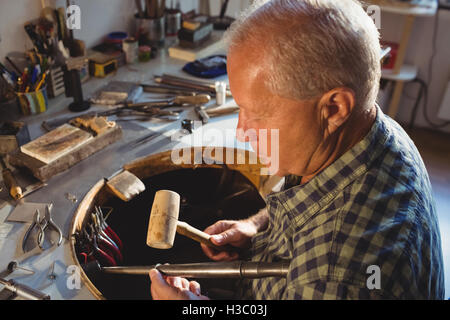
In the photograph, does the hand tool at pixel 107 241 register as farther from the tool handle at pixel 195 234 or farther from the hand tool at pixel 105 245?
the tool handle at pixel 195 234

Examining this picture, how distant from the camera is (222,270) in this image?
44.8 inches

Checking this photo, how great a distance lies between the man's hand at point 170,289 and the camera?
3.41ft

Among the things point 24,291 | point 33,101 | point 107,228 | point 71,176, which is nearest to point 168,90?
point 33,101

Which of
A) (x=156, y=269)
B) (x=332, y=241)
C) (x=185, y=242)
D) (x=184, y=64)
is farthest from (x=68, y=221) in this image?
(x=184, y=64)

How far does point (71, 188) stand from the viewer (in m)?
1.34

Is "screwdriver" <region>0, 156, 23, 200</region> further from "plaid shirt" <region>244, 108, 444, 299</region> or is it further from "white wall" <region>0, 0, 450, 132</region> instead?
"plaid shirt" <region>244, 108, 444, 299</region>

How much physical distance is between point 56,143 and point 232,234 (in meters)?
0.76

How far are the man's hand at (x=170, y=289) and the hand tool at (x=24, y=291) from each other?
0.29m

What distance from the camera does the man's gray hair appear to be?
817mm

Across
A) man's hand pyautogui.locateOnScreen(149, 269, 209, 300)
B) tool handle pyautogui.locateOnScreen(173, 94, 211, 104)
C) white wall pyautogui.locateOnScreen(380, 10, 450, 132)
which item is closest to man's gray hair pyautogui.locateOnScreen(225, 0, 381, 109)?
man's hand pyautogui.locateOnScreen(149, 269, 209, 300)

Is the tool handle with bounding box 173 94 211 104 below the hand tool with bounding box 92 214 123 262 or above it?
above

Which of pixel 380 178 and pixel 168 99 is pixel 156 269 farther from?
pixel 168 99

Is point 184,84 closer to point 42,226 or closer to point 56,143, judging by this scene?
point 56,143

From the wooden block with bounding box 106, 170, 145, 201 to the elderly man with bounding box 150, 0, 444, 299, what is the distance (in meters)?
0.45
